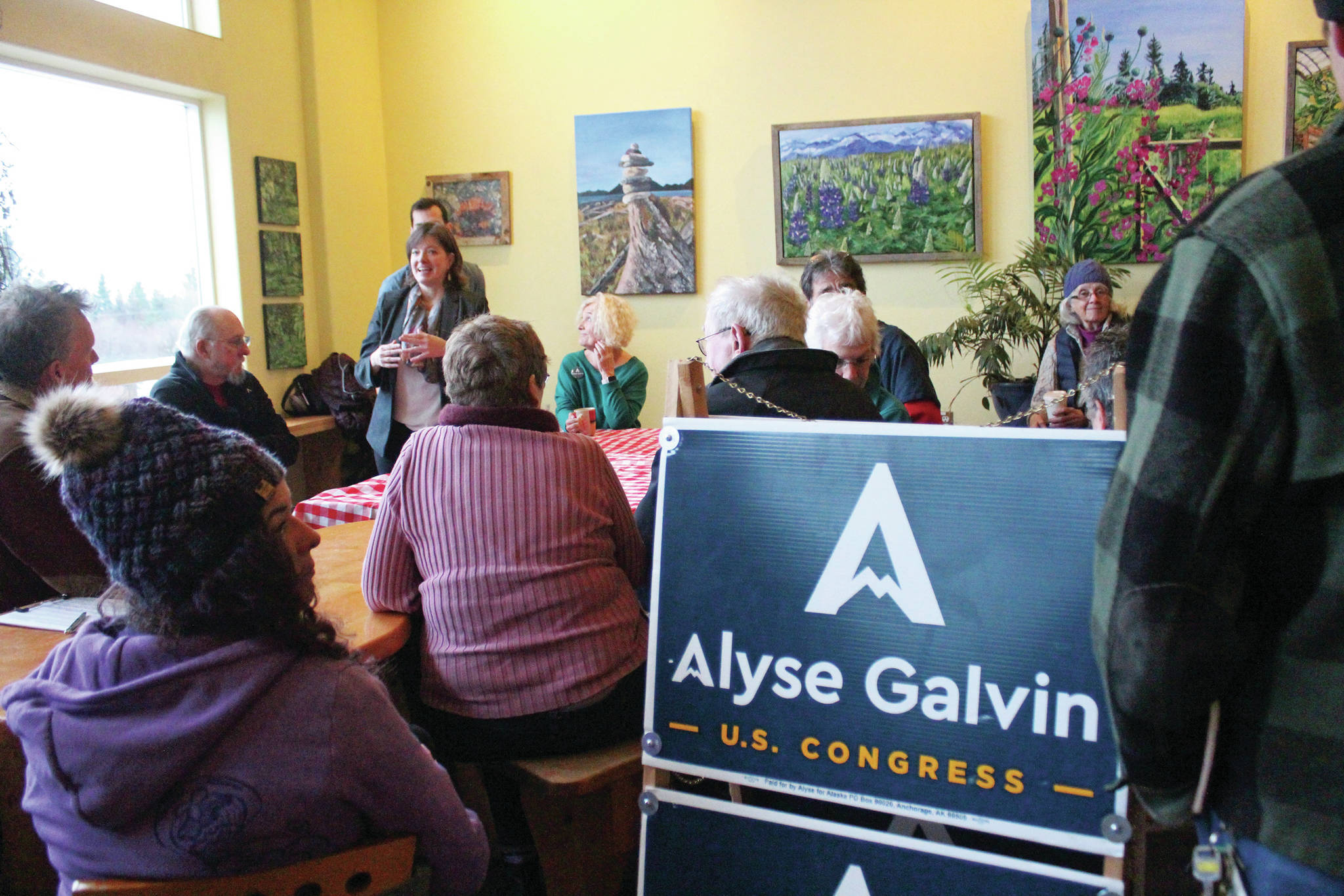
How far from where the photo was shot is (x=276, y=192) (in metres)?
4.86

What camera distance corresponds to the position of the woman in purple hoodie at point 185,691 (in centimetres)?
107

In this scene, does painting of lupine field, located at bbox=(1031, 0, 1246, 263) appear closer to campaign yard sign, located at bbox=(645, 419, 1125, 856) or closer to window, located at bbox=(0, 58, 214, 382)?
campaign yard sign, located at bbox=(645, 419, 1125, 856)

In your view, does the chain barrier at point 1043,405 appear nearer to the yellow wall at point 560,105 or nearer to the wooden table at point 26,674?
the wooden table at point 26,674

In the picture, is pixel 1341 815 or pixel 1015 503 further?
pixel 1015 503

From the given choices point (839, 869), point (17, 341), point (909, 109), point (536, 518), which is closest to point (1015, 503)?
point (839, 869)

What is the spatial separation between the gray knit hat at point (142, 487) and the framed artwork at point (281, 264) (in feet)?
13.0

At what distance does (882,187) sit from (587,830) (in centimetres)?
390

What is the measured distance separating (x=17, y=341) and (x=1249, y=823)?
2.14 metres

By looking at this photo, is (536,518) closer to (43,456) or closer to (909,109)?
(43,456)

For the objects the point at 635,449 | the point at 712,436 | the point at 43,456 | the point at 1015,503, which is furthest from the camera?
the point at 635,449

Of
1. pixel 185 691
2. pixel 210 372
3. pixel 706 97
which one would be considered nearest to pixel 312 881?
pixel 185 691

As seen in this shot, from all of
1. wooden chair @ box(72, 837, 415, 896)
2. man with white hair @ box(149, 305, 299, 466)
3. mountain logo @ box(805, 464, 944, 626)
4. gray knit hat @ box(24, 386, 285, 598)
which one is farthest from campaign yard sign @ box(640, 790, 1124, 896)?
man with white hair @ box(149, 305, 299, 466)

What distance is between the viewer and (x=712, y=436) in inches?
58.5

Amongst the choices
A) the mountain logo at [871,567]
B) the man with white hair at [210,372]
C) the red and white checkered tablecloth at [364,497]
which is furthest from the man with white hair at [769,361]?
the man with white hair at [210,372]
